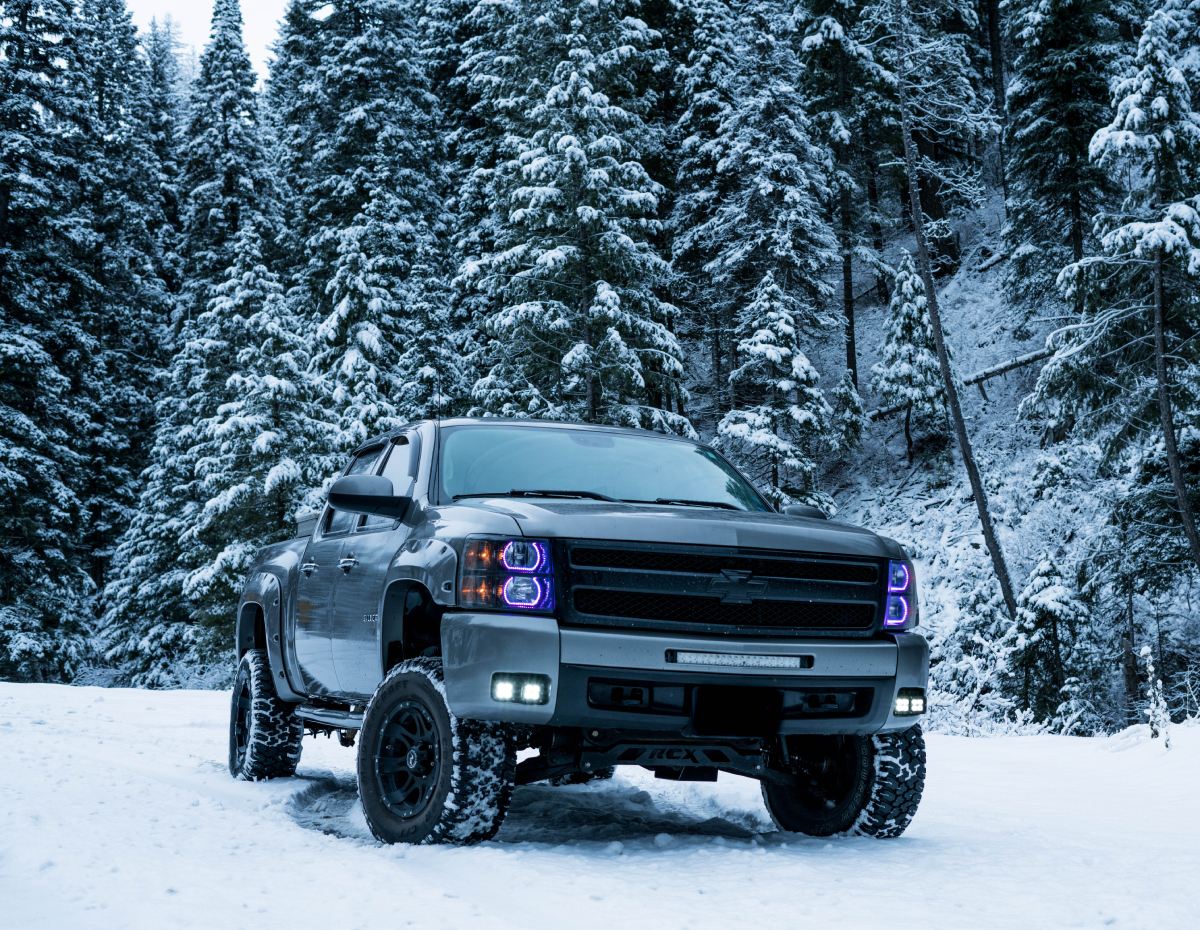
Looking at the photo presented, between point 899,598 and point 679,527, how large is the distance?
1269 mm

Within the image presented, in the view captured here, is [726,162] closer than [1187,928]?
No

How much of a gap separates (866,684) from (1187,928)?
67.1 inches

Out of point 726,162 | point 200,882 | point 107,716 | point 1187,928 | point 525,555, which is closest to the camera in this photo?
point 1187,928

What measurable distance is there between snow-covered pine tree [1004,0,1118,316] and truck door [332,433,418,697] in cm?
2658

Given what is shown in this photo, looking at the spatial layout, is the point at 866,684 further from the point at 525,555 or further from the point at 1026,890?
the point at 525,555

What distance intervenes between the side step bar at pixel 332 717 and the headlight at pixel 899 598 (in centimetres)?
273

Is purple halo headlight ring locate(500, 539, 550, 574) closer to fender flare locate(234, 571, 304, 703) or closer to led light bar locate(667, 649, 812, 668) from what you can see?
led light bar locate(667, 649, 812, 668)

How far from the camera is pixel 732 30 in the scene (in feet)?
119

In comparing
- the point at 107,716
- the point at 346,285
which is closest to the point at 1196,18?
the point at 346,285

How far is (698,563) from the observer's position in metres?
5.12

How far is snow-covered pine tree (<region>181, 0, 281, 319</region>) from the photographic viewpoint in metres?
36.6

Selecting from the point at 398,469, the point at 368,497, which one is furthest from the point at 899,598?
the point at 398,469

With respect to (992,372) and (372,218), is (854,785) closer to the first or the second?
(992,372)

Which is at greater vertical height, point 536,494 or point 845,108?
point 845,108
